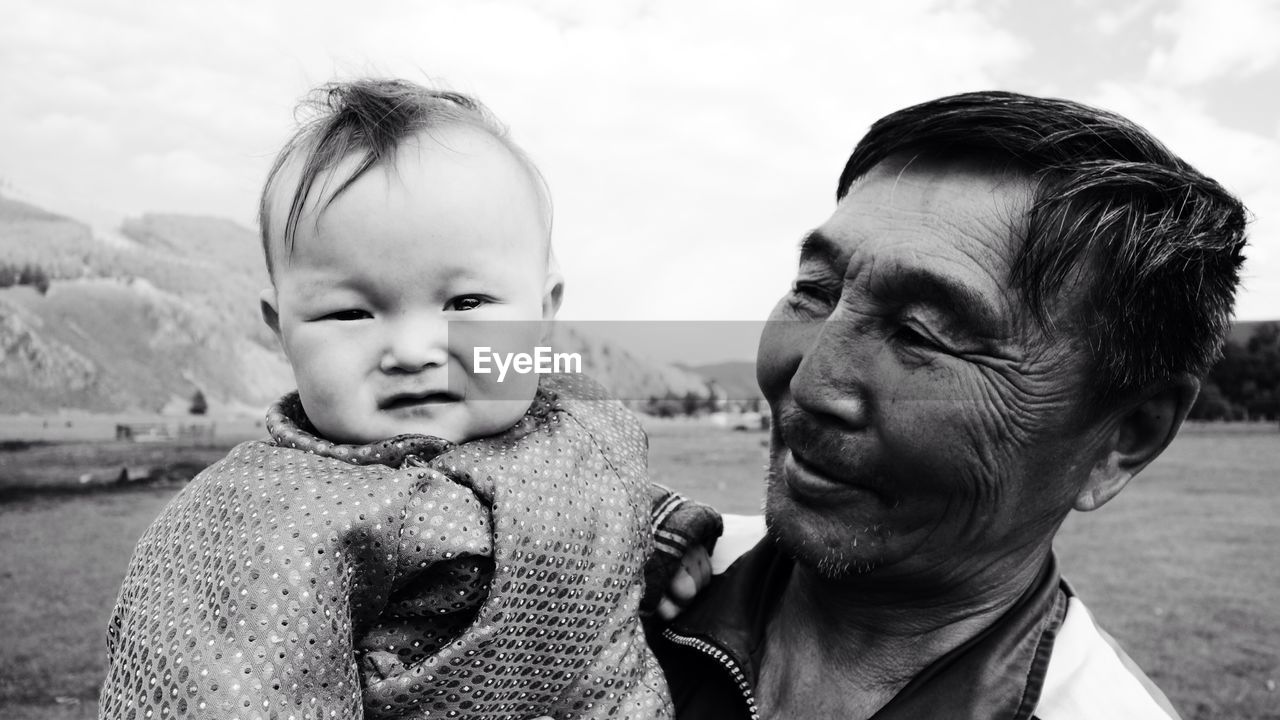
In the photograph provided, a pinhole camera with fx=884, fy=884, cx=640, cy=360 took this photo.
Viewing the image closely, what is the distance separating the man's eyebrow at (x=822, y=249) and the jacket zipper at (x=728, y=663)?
87cm

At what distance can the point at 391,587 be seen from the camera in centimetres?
145

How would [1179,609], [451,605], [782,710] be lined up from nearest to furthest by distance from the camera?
[451,605], [782,710], [1179,609]

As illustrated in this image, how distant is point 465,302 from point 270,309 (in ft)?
1.58

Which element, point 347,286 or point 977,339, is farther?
Result: point 977,339

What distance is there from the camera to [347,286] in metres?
1.55

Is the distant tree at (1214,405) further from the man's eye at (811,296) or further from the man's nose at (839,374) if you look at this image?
the man's nose at (839,374)

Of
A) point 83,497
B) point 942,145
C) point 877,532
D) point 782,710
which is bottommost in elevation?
point 83,497

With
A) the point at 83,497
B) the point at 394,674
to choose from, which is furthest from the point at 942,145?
the point at 83,497

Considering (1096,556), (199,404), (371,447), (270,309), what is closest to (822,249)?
(371,447)

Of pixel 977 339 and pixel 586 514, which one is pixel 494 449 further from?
pixel 977 339

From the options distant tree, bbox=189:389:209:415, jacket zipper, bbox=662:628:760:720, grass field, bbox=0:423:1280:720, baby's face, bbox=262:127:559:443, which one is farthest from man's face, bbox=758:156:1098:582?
distant tree, bbox=189:389:209:415

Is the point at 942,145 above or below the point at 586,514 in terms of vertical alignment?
above

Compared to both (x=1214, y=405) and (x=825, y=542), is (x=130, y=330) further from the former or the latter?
(x=1214, y=405)

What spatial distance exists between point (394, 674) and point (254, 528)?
1.08ft
